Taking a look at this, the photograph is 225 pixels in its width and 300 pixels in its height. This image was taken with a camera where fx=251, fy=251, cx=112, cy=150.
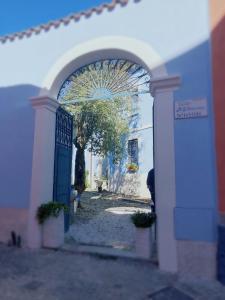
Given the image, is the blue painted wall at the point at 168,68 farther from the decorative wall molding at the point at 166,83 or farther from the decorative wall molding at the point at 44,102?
the decorative wall molding at the point at 44,102

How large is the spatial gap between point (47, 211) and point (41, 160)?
935mm

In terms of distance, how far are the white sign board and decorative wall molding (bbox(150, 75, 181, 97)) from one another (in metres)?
0.27

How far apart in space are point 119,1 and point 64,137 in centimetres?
289

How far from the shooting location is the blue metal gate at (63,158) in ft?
16.9

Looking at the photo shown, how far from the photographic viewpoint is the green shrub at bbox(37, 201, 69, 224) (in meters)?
4.49

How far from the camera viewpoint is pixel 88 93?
517cm

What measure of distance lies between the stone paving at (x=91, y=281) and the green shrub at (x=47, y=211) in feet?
2.16

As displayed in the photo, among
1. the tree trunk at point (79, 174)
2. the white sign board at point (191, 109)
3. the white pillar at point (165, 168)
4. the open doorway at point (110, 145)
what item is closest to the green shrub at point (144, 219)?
the white pillar at point (165, 168)

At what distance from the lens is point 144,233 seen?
12.9 ft

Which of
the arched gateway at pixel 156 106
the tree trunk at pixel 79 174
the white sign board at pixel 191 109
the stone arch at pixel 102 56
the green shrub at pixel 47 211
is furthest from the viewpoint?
the tree trunk at pixel 79 174

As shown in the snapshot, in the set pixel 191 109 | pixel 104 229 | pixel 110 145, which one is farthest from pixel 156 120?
pixel 110 145

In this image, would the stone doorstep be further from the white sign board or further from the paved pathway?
the white sign board

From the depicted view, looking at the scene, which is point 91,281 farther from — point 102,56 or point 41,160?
point 102,56

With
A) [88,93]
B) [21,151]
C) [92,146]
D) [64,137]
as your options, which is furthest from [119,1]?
[92,146]
